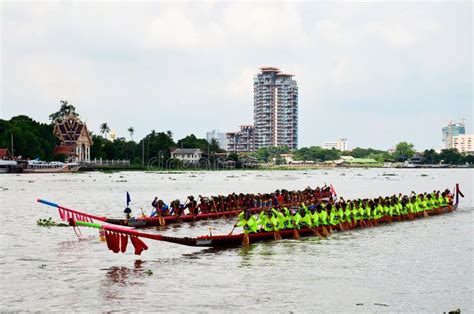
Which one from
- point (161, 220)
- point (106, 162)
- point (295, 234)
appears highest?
point (106, 162)

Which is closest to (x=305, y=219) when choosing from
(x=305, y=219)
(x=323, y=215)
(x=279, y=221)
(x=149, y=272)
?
(x=305, y=219)

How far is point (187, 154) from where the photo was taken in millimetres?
187125

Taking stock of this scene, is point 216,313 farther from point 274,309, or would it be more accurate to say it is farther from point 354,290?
point 354,290

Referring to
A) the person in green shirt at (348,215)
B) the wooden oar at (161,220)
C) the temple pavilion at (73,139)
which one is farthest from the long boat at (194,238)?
the temple pavilion at (73,139)

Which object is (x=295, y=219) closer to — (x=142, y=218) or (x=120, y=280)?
(x=142, y=218)

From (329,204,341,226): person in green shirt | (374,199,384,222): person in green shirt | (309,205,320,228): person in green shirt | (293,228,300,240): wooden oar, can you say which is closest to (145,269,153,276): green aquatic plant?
(293,228,300,240): wooden oar

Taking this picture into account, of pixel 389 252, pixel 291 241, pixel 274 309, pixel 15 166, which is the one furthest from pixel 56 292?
pixel 15 166

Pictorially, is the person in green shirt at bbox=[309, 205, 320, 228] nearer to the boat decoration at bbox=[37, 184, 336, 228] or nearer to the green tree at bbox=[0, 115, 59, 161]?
the boat decoration at bbox=[37, 184, 336, 228]

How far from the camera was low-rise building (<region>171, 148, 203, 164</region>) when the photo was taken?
18500 cm

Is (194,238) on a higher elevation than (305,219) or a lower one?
lower

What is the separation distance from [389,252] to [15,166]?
111 meters

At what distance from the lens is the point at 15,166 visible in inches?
5000

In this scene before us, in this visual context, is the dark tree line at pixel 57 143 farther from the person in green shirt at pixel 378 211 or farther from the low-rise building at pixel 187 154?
the person in green shirt at pixel 378 211

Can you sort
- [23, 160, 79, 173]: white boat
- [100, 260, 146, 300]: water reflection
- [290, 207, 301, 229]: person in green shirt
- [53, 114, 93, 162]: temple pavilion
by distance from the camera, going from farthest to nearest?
[53, 114, 93, 162]: temple pavilion → [23, 160, 79, 173]: white boat → [290, 207, 301, 229]: person in green shirt → [100, 260, 146, 300]: water reflection
